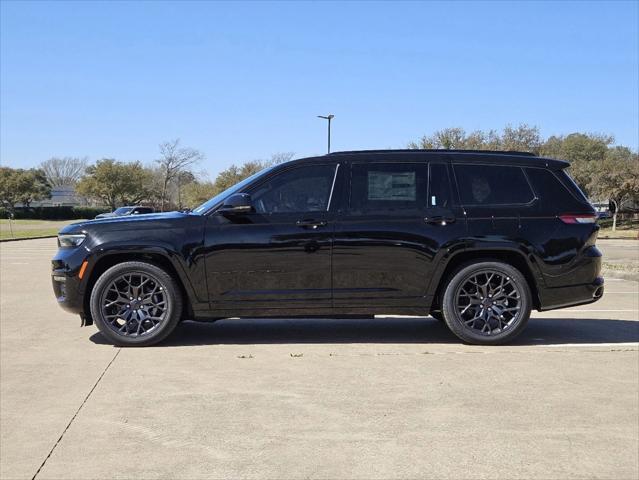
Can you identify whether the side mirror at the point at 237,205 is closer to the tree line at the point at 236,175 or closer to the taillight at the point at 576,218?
the taillight at the point at 576,218

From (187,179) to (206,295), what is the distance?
80.0 meters

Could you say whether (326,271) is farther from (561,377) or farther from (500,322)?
(561,377)

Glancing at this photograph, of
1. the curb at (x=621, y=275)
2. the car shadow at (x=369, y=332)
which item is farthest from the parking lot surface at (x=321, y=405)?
the curb at (x=621, y=275)

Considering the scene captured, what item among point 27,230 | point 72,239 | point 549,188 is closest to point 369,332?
point 549,188

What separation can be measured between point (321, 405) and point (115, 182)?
247ft

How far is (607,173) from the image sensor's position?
157 feet

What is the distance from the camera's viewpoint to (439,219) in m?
5.71

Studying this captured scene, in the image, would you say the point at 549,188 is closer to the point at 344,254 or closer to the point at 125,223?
the point at 344,254

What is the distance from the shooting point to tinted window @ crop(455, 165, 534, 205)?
5.84m

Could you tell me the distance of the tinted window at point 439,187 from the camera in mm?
5785

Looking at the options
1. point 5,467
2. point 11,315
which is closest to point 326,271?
point 5,467

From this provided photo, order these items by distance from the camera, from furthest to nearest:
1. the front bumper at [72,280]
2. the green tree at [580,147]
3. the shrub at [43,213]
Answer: the shrub at [43,213] → the green tree at [580,147] → the front bumper at [72,280]

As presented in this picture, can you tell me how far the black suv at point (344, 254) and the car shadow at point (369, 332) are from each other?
0.34 m

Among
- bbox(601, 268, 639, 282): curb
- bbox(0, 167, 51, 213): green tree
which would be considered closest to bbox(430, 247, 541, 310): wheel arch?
bbox(601, 268, 639, 282): curb
